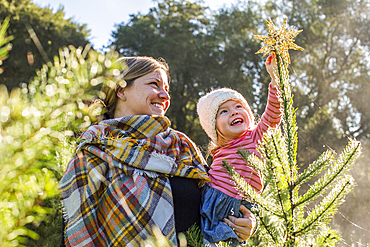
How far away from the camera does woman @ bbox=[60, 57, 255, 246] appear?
4.52 feet

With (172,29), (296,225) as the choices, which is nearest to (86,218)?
(296,225)

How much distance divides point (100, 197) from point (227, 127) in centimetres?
88

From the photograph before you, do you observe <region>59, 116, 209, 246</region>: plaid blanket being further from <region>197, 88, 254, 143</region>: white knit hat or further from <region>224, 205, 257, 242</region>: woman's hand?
<region>197, 88, 254, 143</region>: white knit hat

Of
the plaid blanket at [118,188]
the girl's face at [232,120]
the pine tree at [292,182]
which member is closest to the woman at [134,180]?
the plaid blanket at [118,188]

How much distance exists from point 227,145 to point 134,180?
2.19 ft

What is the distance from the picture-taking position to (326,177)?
0.48m

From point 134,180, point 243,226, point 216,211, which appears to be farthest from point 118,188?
point 243,226

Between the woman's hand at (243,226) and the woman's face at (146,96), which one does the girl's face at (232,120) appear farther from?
the woman's hand at (243,226)

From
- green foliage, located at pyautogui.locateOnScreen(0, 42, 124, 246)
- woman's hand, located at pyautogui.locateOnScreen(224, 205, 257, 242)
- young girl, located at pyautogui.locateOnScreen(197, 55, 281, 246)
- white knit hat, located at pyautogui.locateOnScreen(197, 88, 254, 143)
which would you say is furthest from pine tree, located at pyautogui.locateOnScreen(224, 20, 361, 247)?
white knit hat, located at pyautogui.locateOnScreen(197, 88, 254, 143)

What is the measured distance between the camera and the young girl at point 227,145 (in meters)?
1.45

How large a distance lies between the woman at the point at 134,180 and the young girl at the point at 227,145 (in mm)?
66

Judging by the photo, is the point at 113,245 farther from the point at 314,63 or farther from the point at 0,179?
the point at 314,63

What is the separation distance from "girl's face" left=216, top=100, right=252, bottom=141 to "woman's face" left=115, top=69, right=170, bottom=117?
1.30ft

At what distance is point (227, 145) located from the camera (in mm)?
1854
